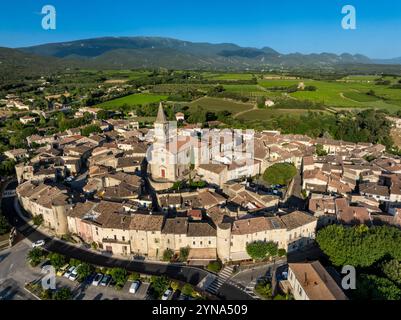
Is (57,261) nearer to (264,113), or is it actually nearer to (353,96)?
(264,113)

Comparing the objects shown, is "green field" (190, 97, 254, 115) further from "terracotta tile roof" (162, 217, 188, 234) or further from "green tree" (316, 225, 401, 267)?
"green tree" (316, 225, 401, 267)

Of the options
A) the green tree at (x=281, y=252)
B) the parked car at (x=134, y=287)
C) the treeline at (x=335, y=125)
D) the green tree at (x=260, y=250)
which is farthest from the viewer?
the treeline at (x=335, y=125)

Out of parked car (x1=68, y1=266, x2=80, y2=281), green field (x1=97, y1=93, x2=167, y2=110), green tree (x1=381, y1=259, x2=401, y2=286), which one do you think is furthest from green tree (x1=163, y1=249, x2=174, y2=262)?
green field (x1=97, y1=93, x2=167, y2=110)

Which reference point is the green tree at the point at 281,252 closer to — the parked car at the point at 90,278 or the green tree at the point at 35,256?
the parked car at the point at 90,278

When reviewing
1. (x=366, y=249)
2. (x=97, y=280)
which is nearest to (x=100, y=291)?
(x=97, y=280)

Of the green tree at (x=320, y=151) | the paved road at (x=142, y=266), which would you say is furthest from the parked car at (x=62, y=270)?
the green tree at (x=320, y=151)

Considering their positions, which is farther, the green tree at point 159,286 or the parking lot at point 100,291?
the parking lot at point 100,291

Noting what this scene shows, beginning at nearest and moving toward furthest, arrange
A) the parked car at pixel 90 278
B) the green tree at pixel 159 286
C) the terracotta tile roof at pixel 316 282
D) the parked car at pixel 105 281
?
the terracotta tile roof at pixel 316 282
the green tree at pixel 159 286
the parked car at pixel 105 281
the parked car at pixel 90 278
